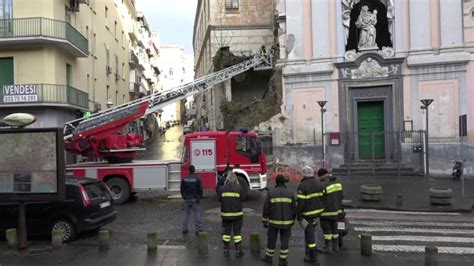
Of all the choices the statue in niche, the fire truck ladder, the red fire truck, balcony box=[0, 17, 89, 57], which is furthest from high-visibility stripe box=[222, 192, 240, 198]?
balcony box=[0, 17, 89, 57]

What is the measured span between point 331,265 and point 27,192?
6449 mm

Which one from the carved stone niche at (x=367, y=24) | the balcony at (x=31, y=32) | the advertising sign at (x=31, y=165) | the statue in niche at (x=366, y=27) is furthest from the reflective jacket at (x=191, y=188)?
the balcony at (x=31, y=32)

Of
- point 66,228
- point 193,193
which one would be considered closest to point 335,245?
A: point 193,193

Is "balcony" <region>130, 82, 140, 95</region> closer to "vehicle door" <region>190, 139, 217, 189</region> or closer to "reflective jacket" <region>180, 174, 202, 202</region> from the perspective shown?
"vehicle door" <region>190, 139, 217, 189</region>

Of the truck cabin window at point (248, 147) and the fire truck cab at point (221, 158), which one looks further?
the truck cabin window at point (248, 147)

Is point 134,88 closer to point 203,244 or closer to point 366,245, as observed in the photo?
point 203,244

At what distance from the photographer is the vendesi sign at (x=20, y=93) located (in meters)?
26.8

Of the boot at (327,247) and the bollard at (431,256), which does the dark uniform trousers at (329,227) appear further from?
the bollard at (431,256)

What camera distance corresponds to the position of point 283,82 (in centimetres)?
2648

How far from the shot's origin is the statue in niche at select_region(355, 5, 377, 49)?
2547 centimetres

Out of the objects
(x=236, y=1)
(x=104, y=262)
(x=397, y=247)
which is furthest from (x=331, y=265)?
(x=236, y=1)

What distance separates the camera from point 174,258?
945cm

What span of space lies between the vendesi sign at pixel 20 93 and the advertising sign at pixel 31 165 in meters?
17.3

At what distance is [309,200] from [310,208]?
15 cm
